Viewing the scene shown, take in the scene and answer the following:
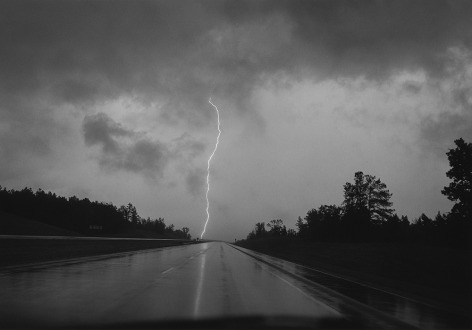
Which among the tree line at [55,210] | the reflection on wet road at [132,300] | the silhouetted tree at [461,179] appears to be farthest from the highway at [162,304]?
the tree line at [55,210]

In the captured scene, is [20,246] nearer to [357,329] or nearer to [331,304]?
[331,304]

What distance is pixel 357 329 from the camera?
7.98 meters

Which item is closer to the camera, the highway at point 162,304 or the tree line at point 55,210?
the highway at point 162,304

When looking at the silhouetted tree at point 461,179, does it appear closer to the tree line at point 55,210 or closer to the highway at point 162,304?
the highway at point 162,304

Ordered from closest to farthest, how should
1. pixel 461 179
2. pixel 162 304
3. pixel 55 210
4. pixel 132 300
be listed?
pixel 162 304 → pixel 132 300 → pixel 461 179 → pixel 55 210

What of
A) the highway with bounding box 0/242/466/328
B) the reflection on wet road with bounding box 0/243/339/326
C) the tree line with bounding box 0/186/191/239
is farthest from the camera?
the tree line with bounding box 0/186/191/239

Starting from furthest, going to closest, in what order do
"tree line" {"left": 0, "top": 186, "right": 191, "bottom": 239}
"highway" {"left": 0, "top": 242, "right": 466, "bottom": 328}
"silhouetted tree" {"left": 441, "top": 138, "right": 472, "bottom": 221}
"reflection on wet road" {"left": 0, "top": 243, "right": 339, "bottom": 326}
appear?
"tree line" {"left": 0, "top": 186, "right": 191, "bottom": 239} → "silhouetted tree" {"left": 441, "top": 138, "right": 472, "bottom": 221} → "reflection on wet road" {"left": 0, "top": 243, "right": 339, "bottom": 326} → "highway" {"left": 0, "top": 242, "right": 466, "bottom": 328}

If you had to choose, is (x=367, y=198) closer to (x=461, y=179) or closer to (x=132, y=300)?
(x=461, y=179)

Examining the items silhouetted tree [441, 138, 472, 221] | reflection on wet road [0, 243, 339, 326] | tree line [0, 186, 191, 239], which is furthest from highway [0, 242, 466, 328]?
tree line [0, 186, 191, 239]

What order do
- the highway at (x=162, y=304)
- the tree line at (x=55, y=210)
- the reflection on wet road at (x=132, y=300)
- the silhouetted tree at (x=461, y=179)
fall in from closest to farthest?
the highway at (x=162, y=304) → the reflection on wet road at (x=132, y=300) → the silhouetted tree at (x=461, y=179) → the tree line at (x=55, y=210)

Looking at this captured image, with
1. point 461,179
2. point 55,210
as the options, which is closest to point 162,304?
point 461,179

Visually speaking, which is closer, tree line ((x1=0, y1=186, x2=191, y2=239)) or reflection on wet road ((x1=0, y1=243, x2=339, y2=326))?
reflection on wet road ((x1=0, y1=243, x2=339, y2=326))

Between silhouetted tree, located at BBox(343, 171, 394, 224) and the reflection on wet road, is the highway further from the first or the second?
silhouetted tree, located at BBox(343, 171, 394, 224)

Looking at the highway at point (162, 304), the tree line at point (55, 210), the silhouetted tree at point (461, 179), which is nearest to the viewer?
the highway at point (162, 304)
